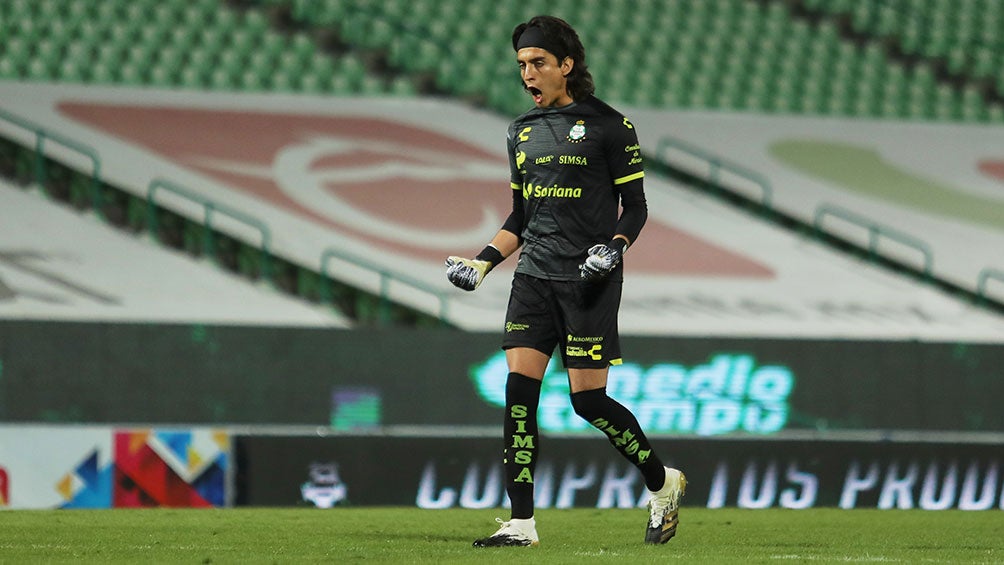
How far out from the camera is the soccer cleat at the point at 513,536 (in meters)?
6.04

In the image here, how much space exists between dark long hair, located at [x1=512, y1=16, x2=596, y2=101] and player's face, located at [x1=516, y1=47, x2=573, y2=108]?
2 cm

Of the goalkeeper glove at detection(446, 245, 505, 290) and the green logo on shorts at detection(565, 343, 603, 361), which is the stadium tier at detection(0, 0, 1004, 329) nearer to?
the goalkeeper glove at detection(446, 245, 505, 290)

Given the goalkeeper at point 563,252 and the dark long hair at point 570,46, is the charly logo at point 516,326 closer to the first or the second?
the goalkeeper at point 563,252

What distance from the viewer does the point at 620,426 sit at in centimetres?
617

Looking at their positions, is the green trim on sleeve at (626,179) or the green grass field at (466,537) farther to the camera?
the green trim on sleeve at (626,179)

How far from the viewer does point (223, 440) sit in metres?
10.2

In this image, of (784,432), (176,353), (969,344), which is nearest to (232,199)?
(176,353)

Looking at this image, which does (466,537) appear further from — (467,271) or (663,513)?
(467,271)

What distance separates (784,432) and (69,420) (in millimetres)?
5574

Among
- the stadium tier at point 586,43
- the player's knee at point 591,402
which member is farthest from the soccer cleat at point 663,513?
the stadium tier at point 586,43

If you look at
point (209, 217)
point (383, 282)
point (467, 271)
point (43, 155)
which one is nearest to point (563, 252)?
point (467, 271)

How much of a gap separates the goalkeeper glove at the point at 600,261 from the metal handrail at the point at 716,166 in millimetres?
12108

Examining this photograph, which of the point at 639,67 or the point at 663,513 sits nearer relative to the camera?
the point at 663,513

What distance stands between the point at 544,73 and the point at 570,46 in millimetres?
139
